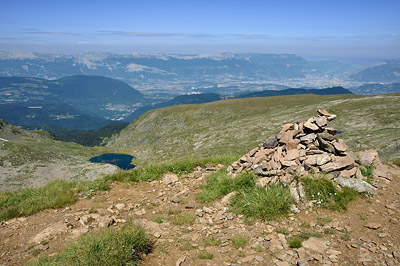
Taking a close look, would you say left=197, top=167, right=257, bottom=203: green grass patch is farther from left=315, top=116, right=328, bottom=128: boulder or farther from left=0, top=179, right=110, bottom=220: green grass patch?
left=0, top=179, right=110, bottom=220: green grass patch

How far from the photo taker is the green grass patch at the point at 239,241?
848 cm

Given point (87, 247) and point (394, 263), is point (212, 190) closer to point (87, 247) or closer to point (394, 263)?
point (87, 247)

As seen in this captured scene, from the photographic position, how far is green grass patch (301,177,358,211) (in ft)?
34.0

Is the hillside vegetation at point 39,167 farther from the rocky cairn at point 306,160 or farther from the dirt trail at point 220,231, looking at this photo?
the rocky cairn at point 306,160

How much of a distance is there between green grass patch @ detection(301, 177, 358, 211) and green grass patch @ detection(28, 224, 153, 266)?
24.4 feet

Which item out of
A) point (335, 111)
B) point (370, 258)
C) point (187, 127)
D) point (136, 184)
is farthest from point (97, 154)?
point (370, 258)

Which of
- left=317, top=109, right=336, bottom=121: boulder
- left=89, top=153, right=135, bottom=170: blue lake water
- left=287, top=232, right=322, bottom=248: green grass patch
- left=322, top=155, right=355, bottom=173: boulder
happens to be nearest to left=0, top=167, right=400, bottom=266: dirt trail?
left=287, top=232, right=322, bottom=248: green grass patch

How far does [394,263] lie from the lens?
7.13 meters

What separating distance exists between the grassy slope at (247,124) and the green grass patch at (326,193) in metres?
38.3

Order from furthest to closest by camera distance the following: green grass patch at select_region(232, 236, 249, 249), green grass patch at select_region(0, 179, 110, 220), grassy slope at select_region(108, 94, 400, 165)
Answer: grassy slope at select_region(108, 94, 400, 165) → green grass patch at select_region(0, 179, 110, 220) → green grass patch at select_region(232, 236, 249, 249)

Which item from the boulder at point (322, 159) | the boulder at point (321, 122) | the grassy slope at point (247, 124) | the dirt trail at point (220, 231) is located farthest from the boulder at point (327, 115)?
the grassy slope at point (247, 124)

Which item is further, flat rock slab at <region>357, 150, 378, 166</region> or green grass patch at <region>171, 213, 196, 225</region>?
flat rock slab at <region>357, 150, 378, 166</region>

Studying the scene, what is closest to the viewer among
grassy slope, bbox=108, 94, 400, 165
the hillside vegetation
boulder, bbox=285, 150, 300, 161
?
boulder, bbox=285, 150, 300, 161

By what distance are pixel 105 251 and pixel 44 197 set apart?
7789 millimetres
